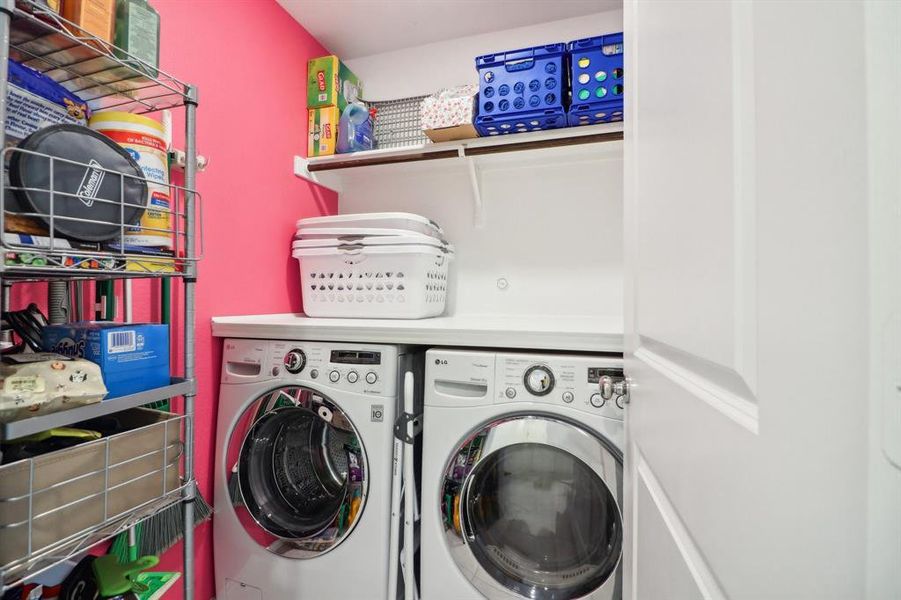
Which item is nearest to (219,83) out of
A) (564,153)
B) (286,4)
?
(286,4)

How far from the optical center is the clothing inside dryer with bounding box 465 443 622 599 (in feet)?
3.76

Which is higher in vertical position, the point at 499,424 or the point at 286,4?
the point at 286,4

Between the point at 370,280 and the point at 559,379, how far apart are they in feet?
2.72

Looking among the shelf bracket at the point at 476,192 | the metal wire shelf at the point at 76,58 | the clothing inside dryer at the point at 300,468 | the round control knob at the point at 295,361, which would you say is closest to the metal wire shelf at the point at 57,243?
the metal wire shelf at the point at 76,58

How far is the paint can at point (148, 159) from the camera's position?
0.85 meters

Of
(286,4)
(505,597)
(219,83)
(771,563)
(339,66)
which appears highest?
(286,4)

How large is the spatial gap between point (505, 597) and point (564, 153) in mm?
1653

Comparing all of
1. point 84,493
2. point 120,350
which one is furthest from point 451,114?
point 84,493

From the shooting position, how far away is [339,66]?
1990 mm

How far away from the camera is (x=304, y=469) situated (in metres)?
1.50

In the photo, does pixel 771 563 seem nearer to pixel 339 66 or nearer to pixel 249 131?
pixel 249 131

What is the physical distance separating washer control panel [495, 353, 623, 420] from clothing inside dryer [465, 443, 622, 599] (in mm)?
160

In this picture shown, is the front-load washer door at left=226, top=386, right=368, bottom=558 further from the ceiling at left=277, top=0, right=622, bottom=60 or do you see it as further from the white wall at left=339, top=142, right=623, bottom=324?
the ceiling at left=277, top=0, right=622, bottom=60

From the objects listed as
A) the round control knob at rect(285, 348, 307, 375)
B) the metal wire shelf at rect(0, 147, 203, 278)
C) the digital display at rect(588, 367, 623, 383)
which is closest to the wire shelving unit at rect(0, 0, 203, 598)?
the metal wire shelf at rect(0, 147, 203, 278)
